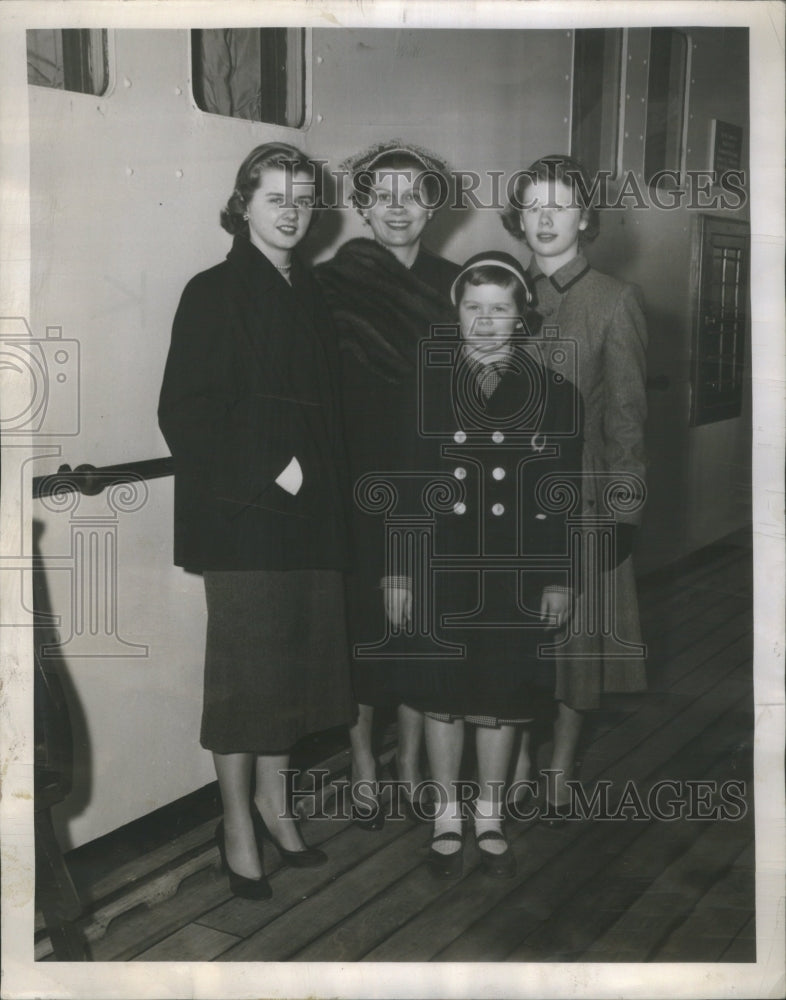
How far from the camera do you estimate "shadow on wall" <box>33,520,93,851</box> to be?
1533 millimetres

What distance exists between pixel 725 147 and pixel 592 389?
16.0 inches

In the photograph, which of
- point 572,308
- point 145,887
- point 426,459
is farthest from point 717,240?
point 145,887

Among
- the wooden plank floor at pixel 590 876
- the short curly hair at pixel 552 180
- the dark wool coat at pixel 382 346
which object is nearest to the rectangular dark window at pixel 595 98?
the short curly hair at pixel 552 180

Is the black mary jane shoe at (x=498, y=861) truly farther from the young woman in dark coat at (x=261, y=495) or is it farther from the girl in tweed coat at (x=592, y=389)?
the young woman in dark coat at (x=261, y=495)

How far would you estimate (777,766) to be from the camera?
161cm

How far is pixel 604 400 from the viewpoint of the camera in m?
1.56

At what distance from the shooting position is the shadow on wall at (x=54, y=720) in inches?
60.4

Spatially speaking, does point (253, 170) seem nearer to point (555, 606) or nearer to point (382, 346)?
point (382, 346)

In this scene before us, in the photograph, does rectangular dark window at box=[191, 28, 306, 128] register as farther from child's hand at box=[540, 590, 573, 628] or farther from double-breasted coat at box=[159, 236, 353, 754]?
child's hand at box=[540, 590, 573, 628]

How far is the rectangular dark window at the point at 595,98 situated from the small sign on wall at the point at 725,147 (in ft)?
0.48

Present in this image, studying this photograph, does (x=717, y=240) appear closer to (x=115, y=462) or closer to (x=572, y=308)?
(x=572, y=308)

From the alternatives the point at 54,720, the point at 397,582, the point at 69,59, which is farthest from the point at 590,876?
the point at 69,59

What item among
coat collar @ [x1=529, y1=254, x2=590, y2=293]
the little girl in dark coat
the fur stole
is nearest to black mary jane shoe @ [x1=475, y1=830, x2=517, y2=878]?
the little girl in dark coat
